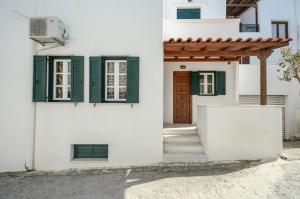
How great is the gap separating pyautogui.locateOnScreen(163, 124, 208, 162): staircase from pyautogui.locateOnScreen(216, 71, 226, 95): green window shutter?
2.61 metres

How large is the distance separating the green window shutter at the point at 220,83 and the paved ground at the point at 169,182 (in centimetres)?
409

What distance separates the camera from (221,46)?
7367 millimetres

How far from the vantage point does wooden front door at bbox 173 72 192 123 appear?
36.3 ft

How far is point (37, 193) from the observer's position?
5.75 m

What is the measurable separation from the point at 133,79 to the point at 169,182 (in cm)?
315

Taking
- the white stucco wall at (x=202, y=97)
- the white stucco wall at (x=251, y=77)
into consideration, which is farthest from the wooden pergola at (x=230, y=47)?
the white stucco wall at (x=251, y=77)

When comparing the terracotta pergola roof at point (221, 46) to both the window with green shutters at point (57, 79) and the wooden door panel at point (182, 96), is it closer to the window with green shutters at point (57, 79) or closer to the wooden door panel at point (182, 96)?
the window with green shutters at point (57, 79)

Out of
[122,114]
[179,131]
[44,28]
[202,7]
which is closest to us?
[44,28]

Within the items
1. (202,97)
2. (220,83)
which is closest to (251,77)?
(220,83)

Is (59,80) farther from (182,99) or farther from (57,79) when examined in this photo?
(182,99)

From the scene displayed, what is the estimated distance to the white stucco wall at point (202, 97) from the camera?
10742 mm

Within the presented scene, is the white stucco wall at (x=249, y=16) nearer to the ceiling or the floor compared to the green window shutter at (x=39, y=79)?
nearer to the ceiling

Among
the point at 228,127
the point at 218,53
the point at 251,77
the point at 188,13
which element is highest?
the point at 188,13

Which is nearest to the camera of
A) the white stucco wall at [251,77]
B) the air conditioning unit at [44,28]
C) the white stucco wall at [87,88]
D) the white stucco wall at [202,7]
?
the air conditioning unit at [44,28]
